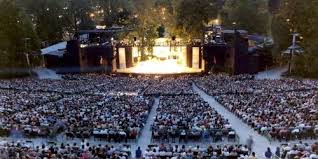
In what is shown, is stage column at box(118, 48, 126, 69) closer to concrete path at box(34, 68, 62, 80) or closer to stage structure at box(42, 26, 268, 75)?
stage structure at box(42, 26, 268, 75)

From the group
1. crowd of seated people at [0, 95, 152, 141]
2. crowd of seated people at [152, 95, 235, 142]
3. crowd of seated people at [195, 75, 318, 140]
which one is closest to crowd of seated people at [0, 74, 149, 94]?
crowd of seated people at [195, 75, 318, 140]

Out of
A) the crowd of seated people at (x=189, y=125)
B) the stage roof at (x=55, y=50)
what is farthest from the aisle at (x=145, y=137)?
the stage roof at (x=55, y=50)

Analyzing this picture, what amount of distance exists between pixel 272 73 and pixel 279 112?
3157cm

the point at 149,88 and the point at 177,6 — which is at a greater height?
the point at 177,6

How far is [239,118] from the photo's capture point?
26.8 meters

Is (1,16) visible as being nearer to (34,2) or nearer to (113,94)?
(34,2)

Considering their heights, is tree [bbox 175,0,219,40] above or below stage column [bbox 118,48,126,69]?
above

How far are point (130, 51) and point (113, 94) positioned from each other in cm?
2995

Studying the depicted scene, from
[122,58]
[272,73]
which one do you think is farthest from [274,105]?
[122,58]

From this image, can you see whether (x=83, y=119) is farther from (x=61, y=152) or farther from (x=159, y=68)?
(x=159, y=68)

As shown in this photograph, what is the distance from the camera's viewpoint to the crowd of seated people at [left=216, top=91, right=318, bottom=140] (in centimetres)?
2205

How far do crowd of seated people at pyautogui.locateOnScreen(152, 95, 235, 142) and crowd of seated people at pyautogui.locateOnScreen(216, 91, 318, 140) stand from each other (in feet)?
6.34

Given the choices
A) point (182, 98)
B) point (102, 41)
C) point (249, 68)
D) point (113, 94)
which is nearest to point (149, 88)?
point (113, 94)

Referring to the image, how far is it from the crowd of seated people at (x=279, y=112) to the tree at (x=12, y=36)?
32.0 m
